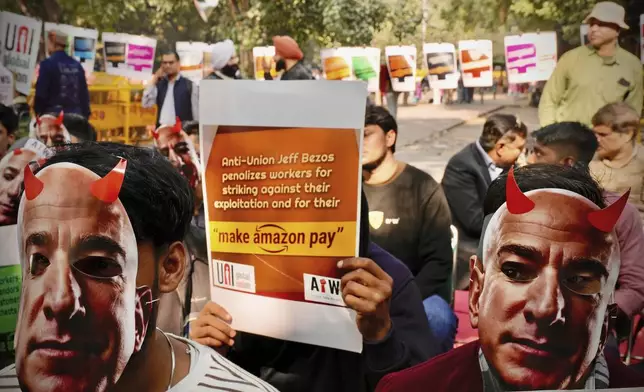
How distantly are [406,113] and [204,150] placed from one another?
1.62 metres

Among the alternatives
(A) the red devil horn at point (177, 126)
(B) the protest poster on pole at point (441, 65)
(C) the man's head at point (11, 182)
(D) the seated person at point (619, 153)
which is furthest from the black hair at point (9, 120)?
(D) the seated person at point (619, 153)

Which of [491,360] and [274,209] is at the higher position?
[274,209]

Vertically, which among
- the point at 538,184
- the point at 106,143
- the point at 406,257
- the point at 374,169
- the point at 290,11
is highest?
the point at 290,11

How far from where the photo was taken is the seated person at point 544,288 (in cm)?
195

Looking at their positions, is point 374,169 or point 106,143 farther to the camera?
point 374,169

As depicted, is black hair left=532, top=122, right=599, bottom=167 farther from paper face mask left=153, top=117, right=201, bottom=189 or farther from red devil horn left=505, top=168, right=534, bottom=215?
paper face mask left=153, top=117, right=201, bottom=189

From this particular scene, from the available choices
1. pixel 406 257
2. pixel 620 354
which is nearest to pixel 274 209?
pixel 620 354

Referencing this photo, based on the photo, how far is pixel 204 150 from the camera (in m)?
2.11

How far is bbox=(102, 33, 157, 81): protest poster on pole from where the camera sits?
330 cm

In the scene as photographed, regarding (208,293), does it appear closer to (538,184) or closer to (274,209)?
(274,209)

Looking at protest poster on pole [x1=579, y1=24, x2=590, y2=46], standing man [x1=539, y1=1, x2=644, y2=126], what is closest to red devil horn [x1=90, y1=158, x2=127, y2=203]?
standing man [x1=539, y1=1, x2=644, y2=126]

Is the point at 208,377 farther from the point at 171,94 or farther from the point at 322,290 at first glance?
the point at 171,94

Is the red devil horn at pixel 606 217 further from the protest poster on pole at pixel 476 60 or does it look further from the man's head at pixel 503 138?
the protest poster on pole at pixel 476 60

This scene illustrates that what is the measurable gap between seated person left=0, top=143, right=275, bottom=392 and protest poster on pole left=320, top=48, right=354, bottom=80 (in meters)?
1.08
